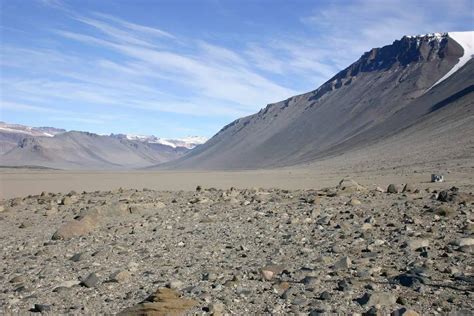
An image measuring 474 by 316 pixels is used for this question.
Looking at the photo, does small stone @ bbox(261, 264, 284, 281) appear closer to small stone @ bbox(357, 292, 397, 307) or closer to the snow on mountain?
small stone @ bbox(357, 292, 397, 307)

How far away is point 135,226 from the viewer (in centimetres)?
1176

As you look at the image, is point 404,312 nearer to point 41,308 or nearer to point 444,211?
point 41,308

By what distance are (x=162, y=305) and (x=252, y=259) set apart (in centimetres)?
266

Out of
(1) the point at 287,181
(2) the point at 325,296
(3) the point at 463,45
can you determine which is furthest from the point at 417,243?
(3) the point at 463,45

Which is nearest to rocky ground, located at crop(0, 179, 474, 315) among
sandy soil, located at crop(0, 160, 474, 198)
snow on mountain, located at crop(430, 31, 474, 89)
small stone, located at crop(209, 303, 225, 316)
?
small stone, located at crop(209, 303, 225, 316)

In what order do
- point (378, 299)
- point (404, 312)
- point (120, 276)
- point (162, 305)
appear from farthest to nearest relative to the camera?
1. point (120, 276)
2. point (378, 299)
3. point (162, 305)
4. point (404, 312)

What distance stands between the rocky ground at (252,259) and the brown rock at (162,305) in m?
0.02

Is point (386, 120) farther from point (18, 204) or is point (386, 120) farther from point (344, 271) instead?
point (344, 271)

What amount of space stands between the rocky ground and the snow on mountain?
109 m

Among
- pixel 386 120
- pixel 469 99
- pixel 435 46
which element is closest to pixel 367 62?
pixel 435 46

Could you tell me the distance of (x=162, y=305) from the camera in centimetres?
593

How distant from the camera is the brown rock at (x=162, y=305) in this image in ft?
18.9

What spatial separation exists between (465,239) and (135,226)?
6.89 meters

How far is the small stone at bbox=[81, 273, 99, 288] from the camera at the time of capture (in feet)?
23.5
